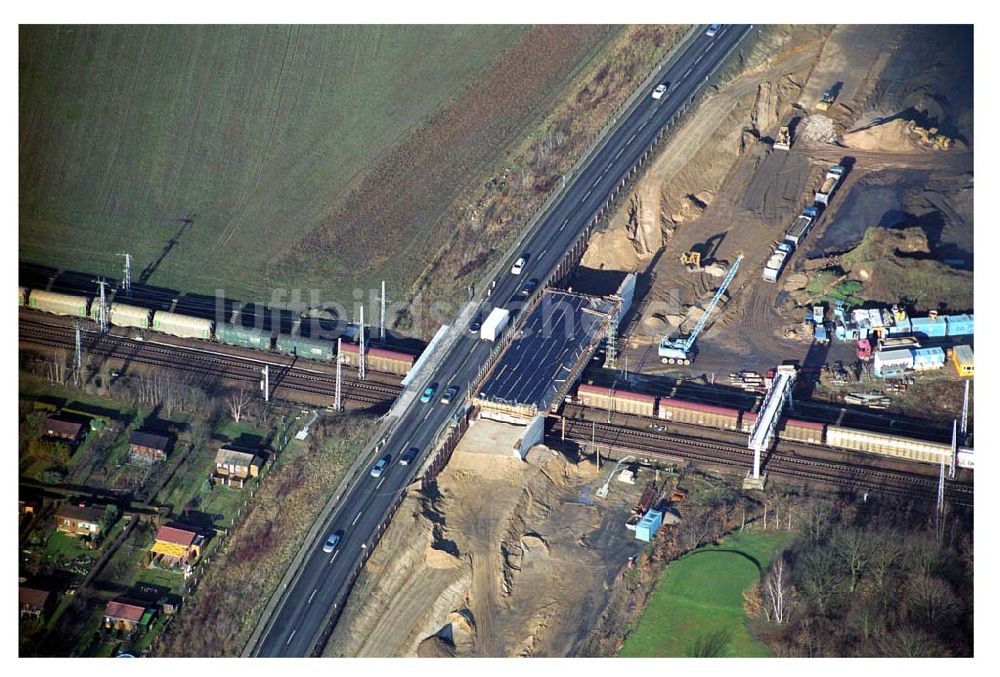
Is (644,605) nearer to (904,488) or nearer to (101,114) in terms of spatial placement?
(904,488)

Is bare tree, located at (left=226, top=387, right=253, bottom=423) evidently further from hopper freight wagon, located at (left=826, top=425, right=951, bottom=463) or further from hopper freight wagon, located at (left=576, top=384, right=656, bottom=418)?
hopper freight wagon, located at (left=826, top=425, right=951, bottom=463)

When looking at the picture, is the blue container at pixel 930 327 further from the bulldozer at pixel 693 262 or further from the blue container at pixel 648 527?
the blue container at pixel 648 527

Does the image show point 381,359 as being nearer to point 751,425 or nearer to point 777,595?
point 751,425

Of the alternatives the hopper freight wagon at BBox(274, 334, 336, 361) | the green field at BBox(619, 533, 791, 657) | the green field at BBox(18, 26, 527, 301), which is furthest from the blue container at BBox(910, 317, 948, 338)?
the green field at BBox(18, 26, 527, 301)

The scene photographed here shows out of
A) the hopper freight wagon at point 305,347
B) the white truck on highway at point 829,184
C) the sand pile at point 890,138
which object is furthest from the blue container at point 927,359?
the hopper freight wagon at point 305,347

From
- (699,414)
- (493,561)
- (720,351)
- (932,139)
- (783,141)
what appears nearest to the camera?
(493,561)

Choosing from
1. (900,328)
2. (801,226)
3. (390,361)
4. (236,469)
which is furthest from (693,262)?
(236,469)
